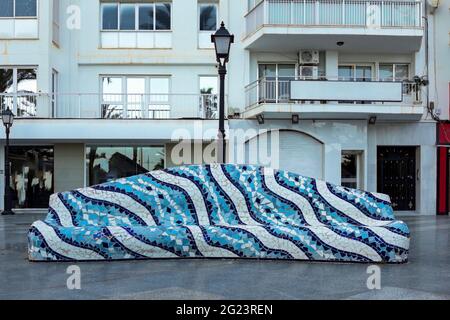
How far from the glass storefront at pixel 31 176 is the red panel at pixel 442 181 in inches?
571

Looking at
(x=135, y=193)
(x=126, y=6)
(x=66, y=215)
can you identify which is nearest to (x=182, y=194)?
(x=135, y=193)

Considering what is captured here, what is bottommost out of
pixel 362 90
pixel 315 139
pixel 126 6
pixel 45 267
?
pixel 45 267

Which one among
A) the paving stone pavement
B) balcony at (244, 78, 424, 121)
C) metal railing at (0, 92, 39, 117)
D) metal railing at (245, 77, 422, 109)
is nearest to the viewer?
the paving stone pavement

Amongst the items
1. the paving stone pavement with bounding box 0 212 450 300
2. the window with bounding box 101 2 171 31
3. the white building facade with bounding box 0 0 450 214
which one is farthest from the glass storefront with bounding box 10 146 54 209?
the paving stone pavement with bounding box 0 212 450 300

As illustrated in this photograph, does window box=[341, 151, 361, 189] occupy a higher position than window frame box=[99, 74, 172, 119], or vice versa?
window frame box=[99, 74, 172, 119]

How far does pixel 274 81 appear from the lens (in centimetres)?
1936

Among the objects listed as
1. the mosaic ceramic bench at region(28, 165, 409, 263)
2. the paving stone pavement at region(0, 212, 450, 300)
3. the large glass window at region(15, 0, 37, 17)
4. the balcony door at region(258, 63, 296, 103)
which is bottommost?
the paving stone pavement at region(0, 212, 450, 300)

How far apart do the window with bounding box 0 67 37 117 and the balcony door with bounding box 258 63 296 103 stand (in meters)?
8.21

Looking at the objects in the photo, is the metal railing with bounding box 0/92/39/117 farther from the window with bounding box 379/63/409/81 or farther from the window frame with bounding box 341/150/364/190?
the window with bounding box 379/63/409/81

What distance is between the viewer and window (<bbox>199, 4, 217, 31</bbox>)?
20.9m

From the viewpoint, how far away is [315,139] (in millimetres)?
19875

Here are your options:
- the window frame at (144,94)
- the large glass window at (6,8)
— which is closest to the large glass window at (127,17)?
the window frame at (144,94)

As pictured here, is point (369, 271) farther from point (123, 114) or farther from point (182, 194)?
point (123, 114)
